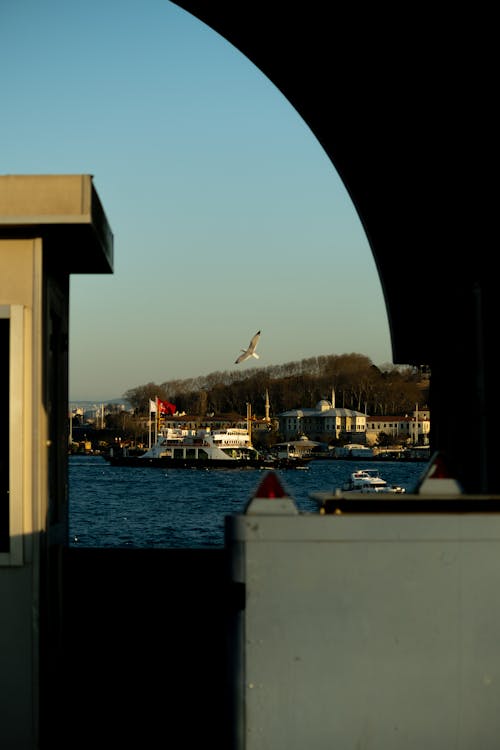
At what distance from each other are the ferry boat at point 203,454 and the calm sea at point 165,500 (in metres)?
0.89

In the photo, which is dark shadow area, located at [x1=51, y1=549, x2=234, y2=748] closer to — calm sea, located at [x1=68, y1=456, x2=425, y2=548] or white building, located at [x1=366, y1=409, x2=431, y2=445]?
calm sea, located at [x1=68, y1=456, x2=425, y2=548]

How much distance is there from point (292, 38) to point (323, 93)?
44 cm

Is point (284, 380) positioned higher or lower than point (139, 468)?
higher

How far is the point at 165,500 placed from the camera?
69000 millimetres

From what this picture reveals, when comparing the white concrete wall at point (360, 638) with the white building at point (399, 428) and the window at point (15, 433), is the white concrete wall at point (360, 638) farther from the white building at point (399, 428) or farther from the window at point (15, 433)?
the white building at point (399, 428)

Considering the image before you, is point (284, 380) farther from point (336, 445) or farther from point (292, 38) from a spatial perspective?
point (292, 38)

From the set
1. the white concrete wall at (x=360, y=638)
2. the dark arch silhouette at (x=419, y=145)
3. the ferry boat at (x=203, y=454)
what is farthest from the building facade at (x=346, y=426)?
the white concrete wall at (x=360, y=638)

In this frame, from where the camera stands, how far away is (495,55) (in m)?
5.10

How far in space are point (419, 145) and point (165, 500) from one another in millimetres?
63031

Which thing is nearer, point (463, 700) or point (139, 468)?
point (463, 700)

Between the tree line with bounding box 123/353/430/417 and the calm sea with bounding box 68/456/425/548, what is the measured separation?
151 ft

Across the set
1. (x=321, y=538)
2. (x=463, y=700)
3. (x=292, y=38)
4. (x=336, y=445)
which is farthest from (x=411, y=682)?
(x=336, y=445)

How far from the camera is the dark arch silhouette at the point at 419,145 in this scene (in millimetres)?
5805

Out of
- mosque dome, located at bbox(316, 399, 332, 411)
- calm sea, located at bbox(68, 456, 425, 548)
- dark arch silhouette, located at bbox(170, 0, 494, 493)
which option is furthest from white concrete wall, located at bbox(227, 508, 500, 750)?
mosque dome, located at bbox(316, 399, 332, 411)
